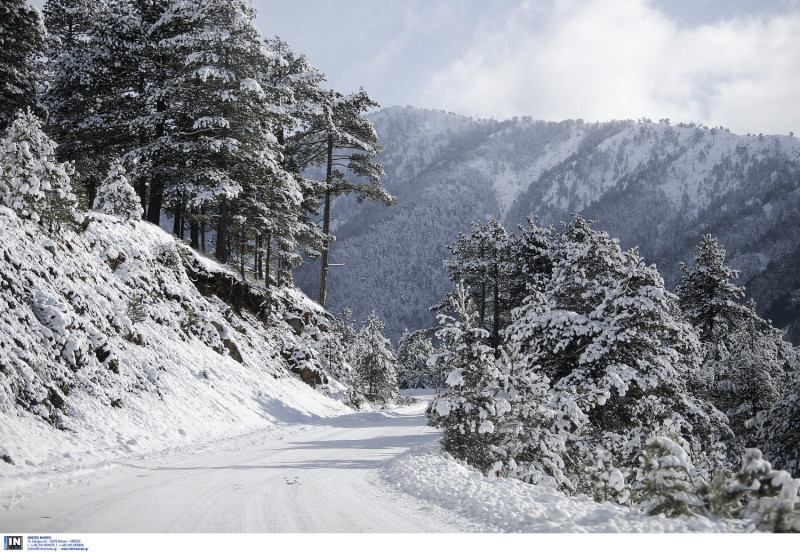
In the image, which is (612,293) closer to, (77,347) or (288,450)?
(288,450)

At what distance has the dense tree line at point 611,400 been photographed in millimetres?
5387

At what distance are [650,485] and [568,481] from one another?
16.8 feet

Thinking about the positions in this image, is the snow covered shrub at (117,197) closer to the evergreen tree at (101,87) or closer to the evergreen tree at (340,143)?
the evergreen tree at (101,87)

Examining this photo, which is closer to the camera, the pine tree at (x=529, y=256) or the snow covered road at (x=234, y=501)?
the snow covered road at (x=234, y=501)

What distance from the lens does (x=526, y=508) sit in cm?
598

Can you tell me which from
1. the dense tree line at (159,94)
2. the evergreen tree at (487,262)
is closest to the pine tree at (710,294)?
the evergreen tree at (487,262)

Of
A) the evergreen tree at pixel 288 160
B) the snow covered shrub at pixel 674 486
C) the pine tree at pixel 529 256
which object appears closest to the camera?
the snow covered shrub at pixel 674 486

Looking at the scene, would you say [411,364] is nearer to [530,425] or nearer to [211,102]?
[211,102]

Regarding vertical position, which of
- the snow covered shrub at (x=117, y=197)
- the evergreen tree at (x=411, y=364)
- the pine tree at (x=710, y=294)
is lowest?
the evergreen tree at (x=411, y=364)

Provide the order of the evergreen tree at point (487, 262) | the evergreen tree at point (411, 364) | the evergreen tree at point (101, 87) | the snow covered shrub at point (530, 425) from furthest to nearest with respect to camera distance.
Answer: the evergreen tree at point (411, 364) < the evergreen tree at point (487, 262) < the evergreen tree at point (101, 87) < the snow covered shrub at point (530, 425)

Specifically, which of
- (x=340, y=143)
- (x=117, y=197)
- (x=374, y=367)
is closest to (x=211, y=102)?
(x=117, y=197)
